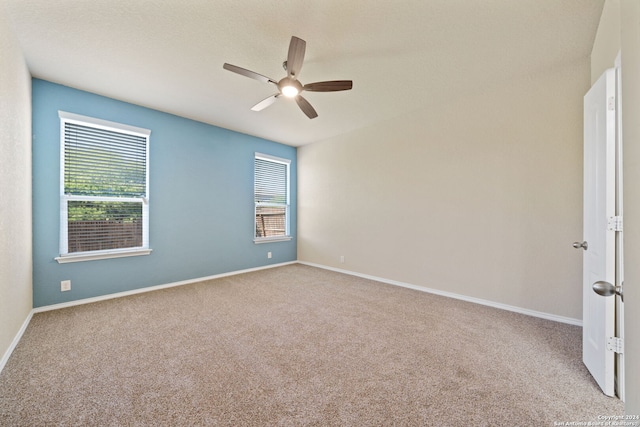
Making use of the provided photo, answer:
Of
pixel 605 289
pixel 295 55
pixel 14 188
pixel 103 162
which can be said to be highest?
pixel 295 55

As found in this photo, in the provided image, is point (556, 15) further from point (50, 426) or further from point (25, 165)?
point (25, 165)

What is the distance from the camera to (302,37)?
88.1 inches

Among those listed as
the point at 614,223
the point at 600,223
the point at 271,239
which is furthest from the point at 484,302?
the point at 271,239

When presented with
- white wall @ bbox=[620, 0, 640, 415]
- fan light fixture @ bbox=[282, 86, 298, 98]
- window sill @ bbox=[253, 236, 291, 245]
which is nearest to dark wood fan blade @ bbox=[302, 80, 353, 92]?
fan light fixture @ bbox=[282, 86, 298, 98]

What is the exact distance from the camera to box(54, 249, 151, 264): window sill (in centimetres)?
304

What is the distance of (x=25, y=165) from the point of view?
2564 mm

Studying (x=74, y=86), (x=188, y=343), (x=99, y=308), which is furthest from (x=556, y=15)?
(x=99, y=308)

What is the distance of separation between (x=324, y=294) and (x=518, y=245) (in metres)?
2.39

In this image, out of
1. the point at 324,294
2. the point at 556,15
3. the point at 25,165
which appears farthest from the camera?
the point at 324,294

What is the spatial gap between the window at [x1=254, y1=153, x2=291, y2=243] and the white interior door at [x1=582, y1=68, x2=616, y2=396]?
14.5 ft

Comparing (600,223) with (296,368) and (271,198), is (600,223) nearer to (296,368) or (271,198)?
(296,368)

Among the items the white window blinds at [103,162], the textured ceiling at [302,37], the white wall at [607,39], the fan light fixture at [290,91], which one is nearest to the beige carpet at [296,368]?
the white window blinds at [103,162]

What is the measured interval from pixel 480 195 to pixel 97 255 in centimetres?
479

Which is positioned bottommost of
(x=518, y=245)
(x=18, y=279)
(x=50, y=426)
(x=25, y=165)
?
(x=50, y=426)
